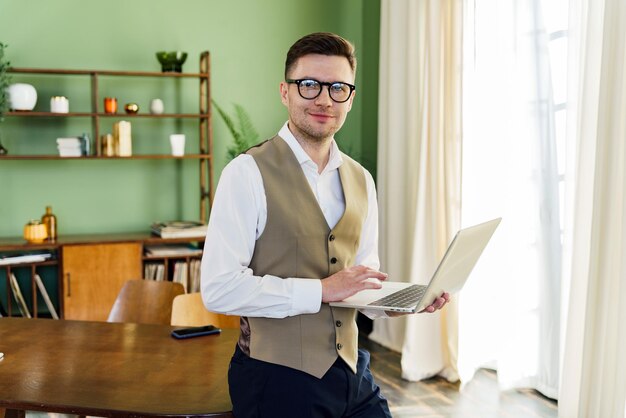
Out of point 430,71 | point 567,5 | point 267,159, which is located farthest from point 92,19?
point 267,159

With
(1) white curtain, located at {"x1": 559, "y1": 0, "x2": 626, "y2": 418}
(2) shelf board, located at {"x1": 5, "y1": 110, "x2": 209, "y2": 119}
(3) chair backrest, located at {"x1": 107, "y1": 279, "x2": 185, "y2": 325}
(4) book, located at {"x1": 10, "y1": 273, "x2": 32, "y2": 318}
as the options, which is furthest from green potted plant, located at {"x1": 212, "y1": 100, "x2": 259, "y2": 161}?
(1) white curtain, located at {"x1": 559, "y1": 0, "x2": 626, "y2": 418}

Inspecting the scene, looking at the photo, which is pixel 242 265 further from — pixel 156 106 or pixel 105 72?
pixel 156 106

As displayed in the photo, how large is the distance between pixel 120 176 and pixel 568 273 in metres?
3.25

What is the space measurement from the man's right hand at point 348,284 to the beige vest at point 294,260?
73 millimetres

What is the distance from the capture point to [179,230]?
16.6ft

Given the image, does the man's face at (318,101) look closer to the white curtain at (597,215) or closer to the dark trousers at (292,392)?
the dark trousers at (292,392)

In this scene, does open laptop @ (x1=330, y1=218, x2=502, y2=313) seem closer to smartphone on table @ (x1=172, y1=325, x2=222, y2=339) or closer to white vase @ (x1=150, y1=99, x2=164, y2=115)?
smartphone on table @ (x1=172, y1=325, x2=222, y2=339)

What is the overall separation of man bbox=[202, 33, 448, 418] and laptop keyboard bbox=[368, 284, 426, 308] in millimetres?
69

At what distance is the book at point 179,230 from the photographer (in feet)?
16.5

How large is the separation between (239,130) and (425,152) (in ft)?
5.60

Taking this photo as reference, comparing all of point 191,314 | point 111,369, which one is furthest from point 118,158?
point 111,369

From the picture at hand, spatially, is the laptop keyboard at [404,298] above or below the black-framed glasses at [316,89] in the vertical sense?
below

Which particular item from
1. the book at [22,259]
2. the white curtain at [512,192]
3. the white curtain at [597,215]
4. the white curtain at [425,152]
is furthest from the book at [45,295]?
the white curtain at [597,215]

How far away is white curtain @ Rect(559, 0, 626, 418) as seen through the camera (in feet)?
10.4
